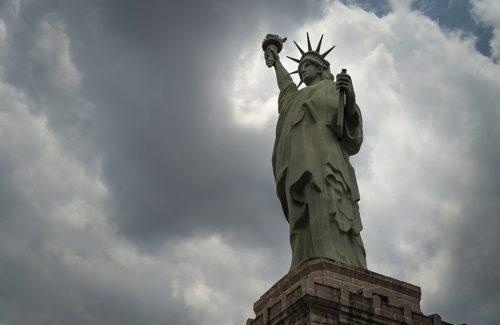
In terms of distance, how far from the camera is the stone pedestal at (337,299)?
35.6 feet

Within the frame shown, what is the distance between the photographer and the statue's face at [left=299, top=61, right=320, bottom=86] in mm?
18422

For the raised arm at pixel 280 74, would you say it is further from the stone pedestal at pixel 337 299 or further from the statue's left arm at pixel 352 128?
the stone pedestal at pixel 337 299

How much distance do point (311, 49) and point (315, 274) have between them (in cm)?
950

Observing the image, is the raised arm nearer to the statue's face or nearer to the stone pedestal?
the statue's face

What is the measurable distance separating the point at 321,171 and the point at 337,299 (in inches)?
160

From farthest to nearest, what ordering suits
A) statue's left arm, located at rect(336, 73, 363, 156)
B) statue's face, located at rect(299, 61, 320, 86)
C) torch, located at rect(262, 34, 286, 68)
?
torch, located at rect(262, 34, 286, 68) → statue's face, located at rect(299, 61, 320, 86) → statue's left arm, located at rect(336, 73, 363, 156)

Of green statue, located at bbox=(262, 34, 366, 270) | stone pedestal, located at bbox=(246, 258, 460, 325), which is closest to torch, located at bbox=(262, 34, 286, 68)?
green statue, located at bbox=(262, 34, 366, 270)

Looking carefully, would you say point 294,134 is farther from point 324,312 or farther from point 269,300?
point 324,312

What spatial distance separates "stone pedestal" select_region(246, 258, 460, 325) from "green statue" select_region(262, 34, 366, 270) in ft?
3.67

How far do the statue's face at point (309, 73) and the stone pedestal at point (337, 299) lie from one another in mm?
7812

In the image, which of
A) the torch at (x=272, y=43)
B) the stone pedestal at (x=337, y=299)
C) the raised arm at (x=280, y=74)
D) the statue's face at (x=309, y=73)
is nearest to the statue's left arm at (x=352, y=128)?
the statue's face at (x=309, y=73)

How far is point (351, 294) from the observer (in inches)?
444

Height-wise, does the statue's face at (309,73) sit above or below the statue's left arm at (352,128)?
above

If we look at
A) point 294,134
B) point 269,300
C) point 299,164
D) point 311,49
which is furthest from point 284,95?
point 269,300
